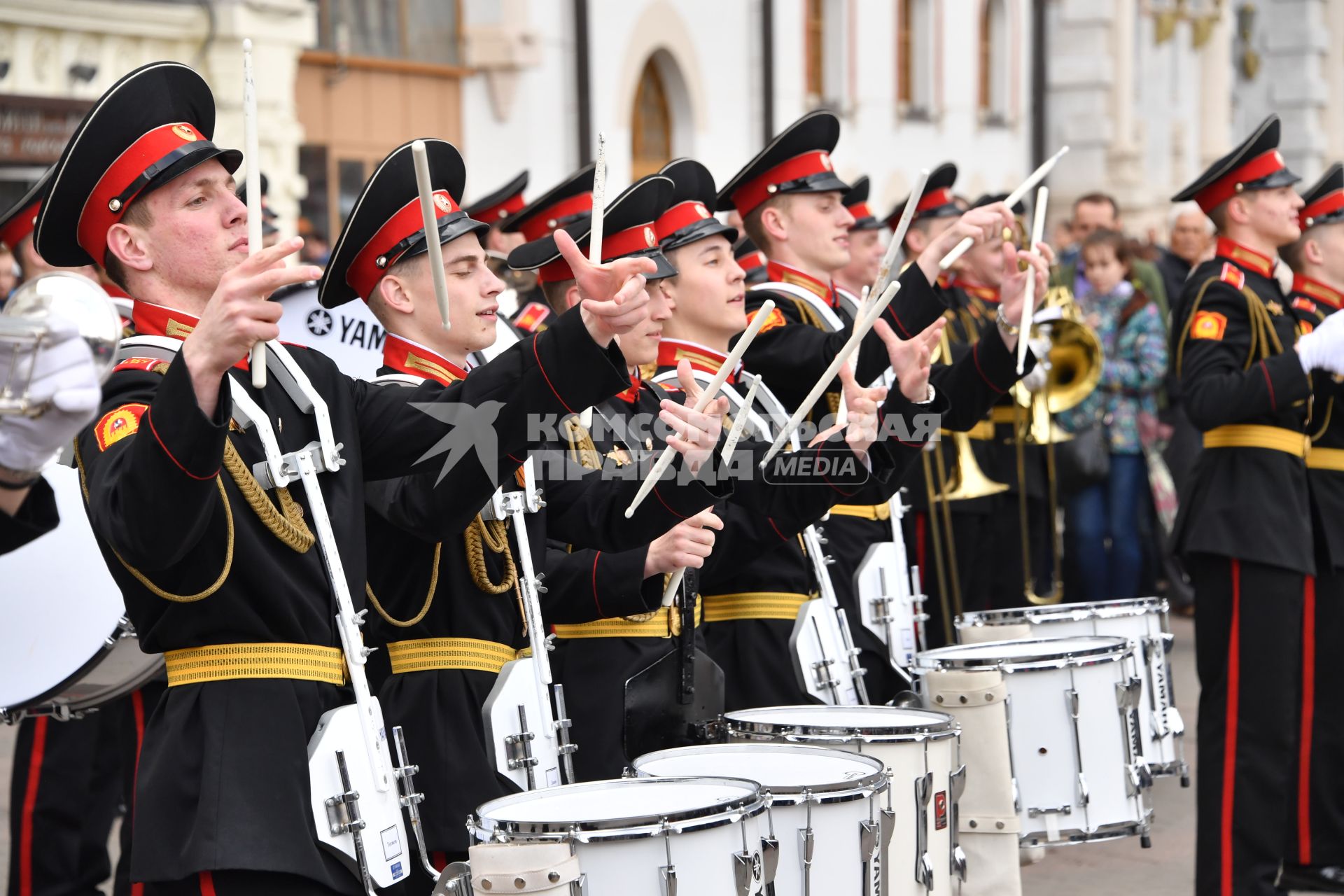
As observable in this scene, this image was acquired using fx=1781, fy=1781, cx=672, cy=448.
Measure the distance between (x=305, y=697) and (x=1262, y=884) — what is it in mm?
2927

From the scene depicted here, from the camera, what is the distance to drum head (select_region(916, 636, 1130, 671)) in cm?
413

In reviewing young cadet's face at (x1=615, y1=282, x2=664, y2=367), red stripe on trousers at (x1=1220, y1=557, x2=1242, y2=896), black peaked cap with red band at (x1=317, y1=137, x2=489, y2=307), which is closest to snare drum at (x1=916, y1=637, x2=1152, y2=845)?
red stripe on trousers at (x1=1220, y1=557, x2=1242, y2=896)

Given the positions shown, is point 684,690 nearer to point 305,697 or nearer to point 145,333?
point 305,697

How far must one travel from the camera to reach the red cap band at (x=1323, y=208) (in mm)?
5105

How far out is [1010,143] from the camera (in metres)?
22.2

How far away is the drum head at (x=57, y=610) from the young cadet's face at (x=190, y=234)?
983 millimetres

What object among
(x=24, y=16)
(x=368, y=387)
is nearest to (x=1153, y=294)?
(x=24, y=16)

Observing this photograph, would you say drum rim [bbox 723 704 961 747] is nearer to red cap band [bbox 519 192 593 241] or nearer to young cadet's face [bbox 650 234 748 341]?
young cadet's face [bbox 650 234 748 341]

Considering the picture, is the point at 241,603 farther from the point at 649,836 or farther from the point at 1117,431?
the point at 1117,431

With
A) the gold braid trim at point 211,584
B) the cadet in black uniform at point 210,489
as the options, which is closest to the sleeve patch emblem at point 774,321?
the cadet in black uniform at point 210,489

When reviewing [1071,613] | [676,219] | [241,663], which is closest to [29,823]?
[676,219]

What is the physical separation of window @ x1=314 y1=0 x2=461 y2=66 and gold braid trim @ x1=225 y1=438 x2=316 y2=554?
10.6 m

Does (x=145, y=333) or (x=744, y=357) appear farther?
(x=744, y=357)

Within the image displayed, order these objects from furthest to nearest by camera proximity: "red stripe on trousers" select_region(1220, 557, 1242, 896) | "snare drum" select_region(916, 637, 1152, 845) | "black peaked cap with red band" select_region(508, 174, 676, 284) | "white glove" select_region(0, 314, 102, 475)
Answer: "red stripe on trousers" select_region(1220, 557, 1242, 896) → "snare drum" select_region(916, 637, 1152, 845) → "black peaked cap with red band" select_region(508, 174, 676, 284) → "white glove" select_region(0, 314, 102, 475)
